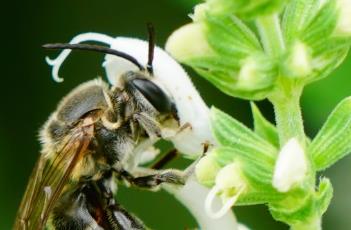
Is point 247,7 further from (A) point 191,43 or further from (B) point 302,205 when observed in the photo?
(B) point 302,205

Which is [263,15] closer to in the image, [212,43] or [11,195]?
[212,43]

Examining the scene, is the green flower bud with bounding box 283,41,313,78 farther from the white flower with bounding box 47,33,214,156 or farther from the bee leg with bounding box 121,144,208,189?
the bee leg with bounding box 121,144,208,189

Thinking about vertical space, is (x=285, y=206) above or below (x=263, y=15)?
below

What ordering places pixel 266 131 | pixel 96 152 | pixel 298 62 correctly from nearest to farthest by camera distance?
pixel 298 62
pixel 266 131
pixel 96 152

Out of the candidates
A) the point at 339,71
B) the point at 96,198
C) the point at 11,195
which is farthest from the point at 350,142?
the point at 11,195

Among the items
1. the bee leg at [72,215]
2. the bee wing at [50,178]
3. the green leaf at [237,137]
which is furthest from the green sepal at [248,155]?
the bee leg at [72,215]

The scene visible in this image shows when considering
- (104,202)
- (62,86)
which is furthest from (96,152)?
(62,86)

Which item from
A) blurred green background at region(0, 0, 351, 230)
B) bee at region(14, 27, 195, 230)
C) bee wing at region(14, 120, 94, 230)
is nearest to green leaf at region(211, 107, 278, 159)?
bee at region(14, 27, 195, 230)
